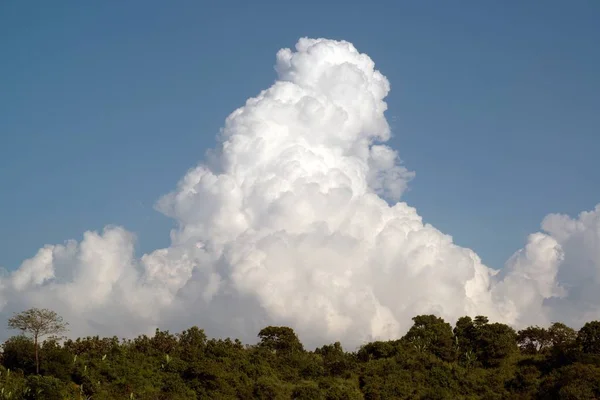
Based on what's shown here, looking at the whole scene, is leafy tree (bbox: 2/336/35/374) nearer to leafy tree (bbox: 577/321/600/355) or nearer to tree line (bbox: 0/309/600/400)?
tree line (bbox: 0/309/600/400)

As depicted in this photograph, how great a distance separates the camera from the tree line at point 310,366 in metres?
87.0

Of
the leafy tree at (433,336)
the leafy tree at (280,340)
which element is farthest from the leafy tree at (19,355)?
the leafy tree at (433,336)

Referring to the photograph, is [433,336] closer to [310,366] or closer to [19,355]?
[310,366]

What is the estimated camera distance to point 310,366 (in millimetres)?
103875

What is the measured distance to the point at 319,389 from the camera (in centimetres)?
9231

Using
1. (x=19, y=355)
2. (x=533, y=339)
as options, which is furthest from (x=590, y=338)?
(x=19, y=355)

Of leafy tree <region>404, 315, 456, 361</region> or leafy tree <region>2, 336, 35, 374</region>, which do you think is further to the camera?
leafy tree <region>404, 315, 456, 361</region>

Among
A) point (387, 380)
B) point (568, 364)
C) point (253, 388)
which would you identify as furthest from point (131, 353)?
point (568, 364)

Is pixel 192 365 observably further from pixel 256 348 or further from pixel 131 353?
pixel 256 348

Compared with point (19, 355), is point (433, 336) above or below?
above

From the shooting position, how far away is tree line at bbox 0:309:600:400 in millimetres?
87000

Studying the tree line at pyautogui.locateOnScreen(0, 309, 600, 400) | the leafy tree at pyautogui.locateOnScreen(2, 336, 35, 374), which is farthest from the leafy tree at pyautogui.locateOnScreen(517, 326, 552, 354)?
the leafy tree at pyautogui.locateOnScreen(2, 336, 35, 374)

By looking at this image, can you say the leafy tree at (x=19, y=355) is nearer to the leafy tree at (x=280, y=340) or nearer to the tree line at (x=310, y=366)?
the tree line at (x=310, y=366)

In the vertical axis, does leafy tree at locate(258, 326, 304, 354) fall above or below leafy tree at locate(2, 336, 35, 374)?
above
